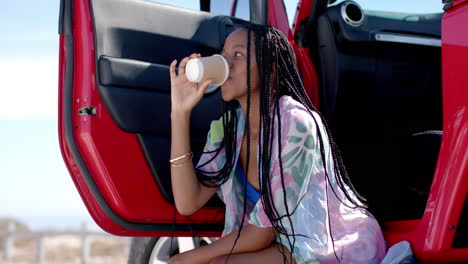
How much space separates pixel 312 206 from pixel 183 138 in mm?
524

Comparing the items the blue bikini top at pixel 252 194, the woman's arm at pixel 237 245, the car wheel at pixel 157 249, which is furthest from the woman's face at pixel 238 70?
the car wheel at pixel 157 249

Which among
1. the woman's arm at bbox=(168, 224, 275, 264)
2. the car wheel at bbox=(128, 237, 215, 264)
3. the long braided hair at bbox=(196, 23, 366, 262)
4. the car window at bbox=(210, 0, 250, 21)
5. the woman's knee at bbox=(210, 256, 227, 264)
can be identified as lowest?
the car wheel at bbox=(128, 237, 215, 264)

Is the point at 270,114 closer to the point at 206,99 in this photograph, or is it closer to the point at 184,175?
the point at 184,175

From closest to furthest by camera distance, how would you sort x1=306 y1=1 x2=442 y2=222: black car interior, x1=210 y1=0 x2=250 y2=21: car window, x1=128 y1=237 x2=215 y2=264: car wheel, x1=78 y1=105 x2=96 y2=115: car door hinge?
x1=78 y1=105 x2=96 y2=115: car door hinge
x1=306 y1=1 x2=442 y2=222: black car interior
x1=210 y1=0 x2=250 y2=21: car window
x1=128 y1=237 x2=215 y2=264: car wheel

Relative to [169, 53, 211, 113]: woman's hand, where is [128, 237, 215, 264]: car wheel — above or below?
below

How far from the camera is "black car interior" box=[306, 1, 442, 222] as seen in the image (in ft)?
8.98

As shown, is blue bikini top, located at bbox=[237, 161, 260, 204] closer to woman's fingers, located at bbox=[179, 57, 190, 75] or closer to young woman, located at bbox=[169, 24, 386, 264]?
young woman, located at bbox=[169, 24, 386, 264]

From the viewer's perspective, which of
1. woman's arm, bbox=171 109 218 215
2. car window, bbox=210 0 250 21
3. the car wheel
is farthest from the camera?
the car wheel

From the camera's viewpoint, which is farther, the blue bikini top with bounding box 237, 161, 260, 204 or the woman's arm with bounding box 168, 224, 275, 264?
the blue bikini top with bounding box 237, 161, 260, 204

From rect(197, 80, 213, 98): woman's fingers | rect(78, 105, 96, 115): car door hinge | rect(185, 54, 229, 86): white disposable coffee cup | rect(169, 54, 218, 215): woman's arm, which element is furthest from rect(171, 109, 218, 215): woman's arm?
rect(78, 105, 96, 115): car door hinge

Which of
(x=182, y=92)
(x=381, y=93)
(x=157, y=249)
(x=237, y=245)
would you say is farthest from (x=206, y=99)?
(x=157, y=249)

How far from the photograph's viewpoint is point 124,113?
2574 mm

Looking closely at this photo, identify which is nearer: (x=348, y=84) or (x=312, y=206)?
(x=312, y=206)

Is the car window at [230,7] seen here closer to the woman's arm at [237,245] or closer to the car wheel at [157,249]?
the car wheel at [157,249]
